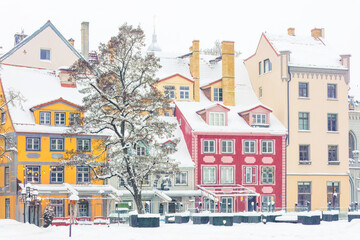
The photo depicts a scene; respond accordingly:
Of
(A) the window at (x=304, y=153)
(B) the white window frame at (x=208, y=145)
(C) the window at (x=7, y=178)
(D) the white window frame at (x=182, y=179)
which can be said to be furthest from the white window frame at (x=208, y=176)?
(C) the window at (x=7, y=178)

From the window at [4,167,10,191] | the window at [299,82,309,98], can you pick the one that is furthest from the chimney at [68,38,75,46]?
the window at [299,82,309,98]

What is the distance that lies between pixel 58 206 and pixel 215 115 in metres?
15.9

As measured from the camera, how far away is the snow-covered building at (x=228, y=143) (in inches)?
2408

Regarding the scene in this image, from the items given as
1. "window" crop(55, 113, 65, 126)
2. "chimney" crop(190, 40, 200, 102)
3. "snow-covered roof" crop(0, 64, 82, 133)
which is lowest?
"window" crop(55, 113, 65, 126)

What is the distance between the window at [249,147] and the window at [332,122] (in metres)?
7.92

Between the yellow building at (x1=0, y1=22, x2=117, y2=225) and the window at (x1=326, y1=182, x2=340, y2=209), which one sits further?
the window at (x1=326, y1=182, x2=340, y2=209)

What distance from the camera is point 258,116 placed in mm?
63719

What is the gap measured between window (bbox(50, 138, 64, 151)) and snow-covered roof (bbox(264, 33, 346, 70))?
70.6 ft

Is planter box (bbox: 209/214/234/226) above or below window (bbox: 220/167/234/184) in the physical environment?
below

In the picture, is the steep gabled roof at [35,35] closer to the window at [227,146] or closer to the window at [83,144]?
the window at [83,144]

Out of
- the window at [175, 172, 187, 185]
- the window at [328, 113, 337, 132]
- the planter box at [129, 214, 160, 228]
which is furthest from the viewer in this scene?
the window at [328, 113, 337, 132]

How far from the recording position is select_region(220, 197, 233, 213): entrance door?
6109 cm

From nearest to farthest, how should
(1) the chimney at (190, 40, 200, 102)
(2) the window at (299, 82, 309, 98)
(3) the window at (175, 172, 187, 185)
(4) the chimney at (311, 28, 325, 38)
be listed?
(3) the window at (175, 172, 187, 185), (2) the window at (299, 82, 309, 98), (1) the chimney at (190, 40, 200, 102), (4) the chimney at (311, 28, 325, 38)

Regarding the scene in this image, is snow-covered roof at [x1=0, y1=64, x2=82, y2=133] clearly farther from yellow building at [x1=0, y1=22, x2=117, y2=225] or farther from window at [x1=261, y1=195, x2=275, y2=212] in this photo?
window at [x1=261, y1=195, x2=275, y2=212]
